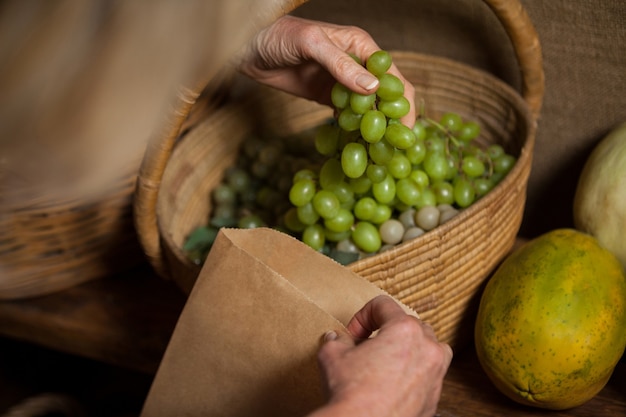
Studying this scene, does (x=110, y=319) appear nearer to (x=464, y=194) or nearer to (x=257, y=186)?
(x=257, y=186)

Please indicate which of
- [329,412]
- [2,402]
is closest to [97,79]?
[329,412]

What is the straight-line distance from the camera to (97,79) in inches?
6.1

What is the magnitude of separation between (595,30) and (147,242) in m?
0.66

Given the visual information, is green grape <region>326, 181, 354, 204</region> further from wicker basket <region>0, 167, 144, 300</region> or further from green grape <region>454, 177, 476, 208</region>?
wicker basket <region>0, 167, 144, 300</region>

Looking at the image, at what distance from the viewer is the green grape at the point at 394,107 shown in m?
0.75

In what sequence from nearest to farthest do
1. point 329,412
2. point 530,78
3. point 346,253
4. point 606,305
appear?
point 329,412 < point 606,305 < point 346,253 < point 530,78

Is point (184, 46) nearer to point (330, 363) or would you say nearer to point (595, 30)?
point (330, 363)

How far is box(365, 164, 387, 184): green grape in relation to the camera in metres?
0.79

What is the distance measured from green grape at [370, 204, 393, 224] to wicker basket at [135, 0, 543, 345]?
0.11 metres

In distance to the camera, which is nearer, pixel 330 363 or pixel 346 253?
pixel 330 363

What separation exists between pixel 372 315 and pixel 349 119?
26 centimetres

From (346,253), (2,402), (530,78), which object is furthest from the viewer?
(2,402)

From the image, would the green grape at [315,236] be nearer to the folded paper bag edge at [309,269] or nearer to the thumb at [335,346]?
the folded paper bag edge at [309,269]

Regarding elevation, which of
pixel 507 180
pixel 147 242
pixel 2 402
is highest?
pixel 507 180
